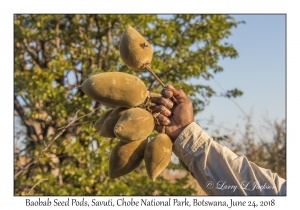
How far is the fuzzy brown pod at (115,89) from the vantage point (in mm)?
1573

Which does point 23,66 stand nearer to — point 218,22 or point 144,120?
point 218,22

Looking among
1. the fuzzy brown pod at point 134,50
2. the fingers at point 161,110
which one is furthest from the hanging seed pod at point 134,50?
the fingers at point 161,110

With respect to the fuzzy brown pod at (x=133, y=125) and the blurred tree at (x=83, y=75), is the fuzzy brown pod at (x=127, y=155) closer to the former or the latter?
the fuzzy brown pod at (x=133, y=125)

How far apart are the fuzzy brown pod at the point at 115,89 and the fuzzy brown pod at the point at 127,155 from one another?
17 cm

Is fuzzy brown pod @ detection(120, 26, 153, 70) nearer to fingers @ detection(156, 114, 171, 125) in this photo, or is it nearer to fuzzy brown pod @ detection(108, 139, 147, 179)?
fingers @ detection(156, 114, 171, 125)

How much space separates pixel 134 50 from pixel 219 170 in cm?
65

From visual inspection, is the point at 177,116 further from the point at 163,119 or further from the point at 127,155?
the point at 127,155

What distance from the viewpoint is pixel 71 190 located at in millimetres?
4996

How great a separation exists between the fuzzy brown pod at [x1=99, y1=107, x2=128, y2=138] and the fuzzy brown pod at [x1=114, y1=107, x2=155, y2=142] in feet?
0.23

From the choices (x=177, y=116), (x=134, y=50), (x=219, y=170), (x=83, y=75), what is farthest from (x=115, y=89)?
(x=83, y=75)

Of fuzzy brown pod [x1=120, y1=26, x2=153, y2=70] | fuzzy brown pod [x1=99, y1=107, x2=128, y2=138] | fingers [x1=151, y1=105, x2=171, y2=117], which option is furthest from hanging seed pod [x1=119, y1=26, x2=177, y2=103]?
fuzzy brown pod [x1=99, y1=107, x2=128, y2=138]
